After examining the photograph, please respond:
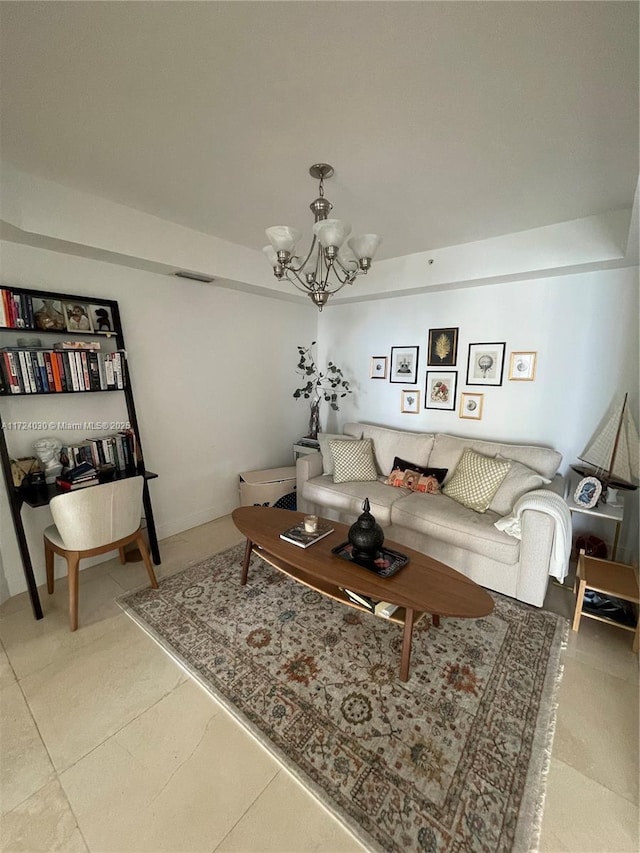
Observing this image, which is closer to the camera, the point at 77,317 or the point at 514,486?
the point at 77,317

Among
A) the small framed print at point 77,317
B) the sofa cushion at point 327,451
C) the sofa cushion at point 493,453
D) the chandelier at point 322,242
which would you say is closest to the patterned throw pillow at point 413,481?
the sofa cushion at point 493,453

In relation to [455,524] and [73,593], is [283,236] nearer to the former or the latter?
[455,524]

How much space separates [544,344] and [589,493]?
125cm

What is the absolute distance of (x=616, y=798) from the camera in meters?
1.25

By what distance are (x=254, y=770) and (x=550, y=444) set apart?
2.96 meters

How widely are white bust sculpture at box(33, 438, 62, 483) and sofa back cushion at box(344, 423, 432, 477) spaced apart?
8.55ft

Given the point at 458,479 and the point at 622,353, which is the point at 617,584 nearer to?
the point at 458,479

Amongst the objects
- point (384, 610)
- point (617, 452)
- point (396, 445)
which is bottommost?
point (384, 610)

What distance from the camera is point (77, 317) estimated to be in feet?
7.66

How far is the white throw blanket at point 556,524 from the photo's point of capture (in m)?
2.07

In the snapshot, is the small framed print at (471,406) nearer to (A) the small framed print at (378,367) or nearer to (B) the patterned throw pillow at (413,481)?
(B) the patterned throw pillow at (413,481)

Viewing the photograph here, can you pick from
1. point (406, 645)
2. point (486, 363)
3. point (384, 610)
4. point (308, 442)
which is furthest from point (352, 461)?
point (406, 645)

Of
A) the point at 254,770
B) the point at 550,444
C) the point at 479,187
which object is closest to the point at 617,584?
the point at 550,444

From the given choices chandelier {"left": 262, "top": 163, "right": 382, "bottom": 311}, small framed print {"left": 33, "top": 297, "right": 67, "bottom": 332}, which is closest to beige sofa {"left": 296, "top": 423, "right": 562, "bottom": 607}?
chandelier {"left": 262, "top": 163, "right": 382, "bottom": 311}
